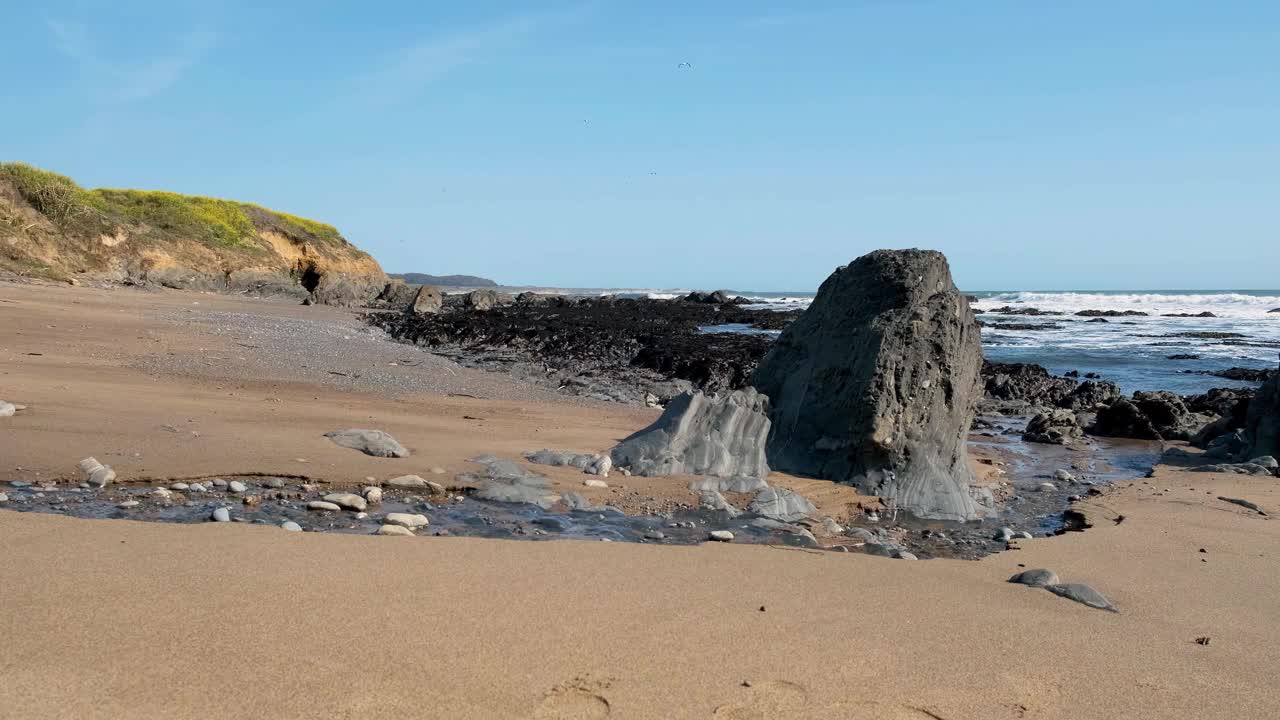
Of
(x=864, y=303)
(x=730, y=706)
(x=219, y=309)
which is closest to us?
(x=730, y=706)

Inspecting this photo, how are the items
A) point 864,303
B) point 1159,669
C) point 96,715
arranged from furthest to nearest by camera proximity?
point 864,303 < point 1159,669 < point 96,715

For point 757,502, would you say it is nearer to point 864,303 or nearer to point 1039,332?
point 864,303

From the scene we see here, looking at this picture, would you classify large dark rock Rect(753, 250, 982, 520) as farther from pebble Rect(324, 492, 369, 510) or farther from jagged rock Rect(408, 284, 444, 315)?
jagged rock Rect(408, 284, 444, 315)

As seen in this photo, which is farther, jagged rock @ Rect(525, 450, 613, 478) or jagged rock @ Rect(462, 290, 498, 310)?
jagged rock @ Rect(462, 290, 498, 310)

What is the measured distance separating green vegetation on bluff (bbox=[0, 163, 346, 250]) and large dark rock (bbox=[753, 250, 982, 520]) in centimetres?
3129

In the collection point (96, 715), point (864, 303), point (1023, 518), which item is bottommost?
point (1023, 518)

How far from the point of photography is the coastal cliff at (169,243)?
95.0 feet

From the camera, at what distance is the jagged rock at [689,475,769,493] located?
6.91 metres

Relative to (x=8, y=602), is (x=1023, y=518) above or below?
below

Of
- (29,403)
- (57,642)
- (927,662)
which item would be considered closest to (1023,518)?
(927,662)

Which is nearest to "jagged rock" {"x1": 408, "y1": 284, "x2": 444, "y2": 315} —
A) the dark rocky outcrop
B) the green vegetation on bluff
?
the green vegetation on bluff

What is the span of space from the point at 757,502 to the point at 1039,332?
34221 millimetres

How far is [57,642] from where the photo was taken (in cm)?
288

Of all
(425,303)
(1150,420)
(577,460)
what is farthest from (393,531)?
(425,303)
